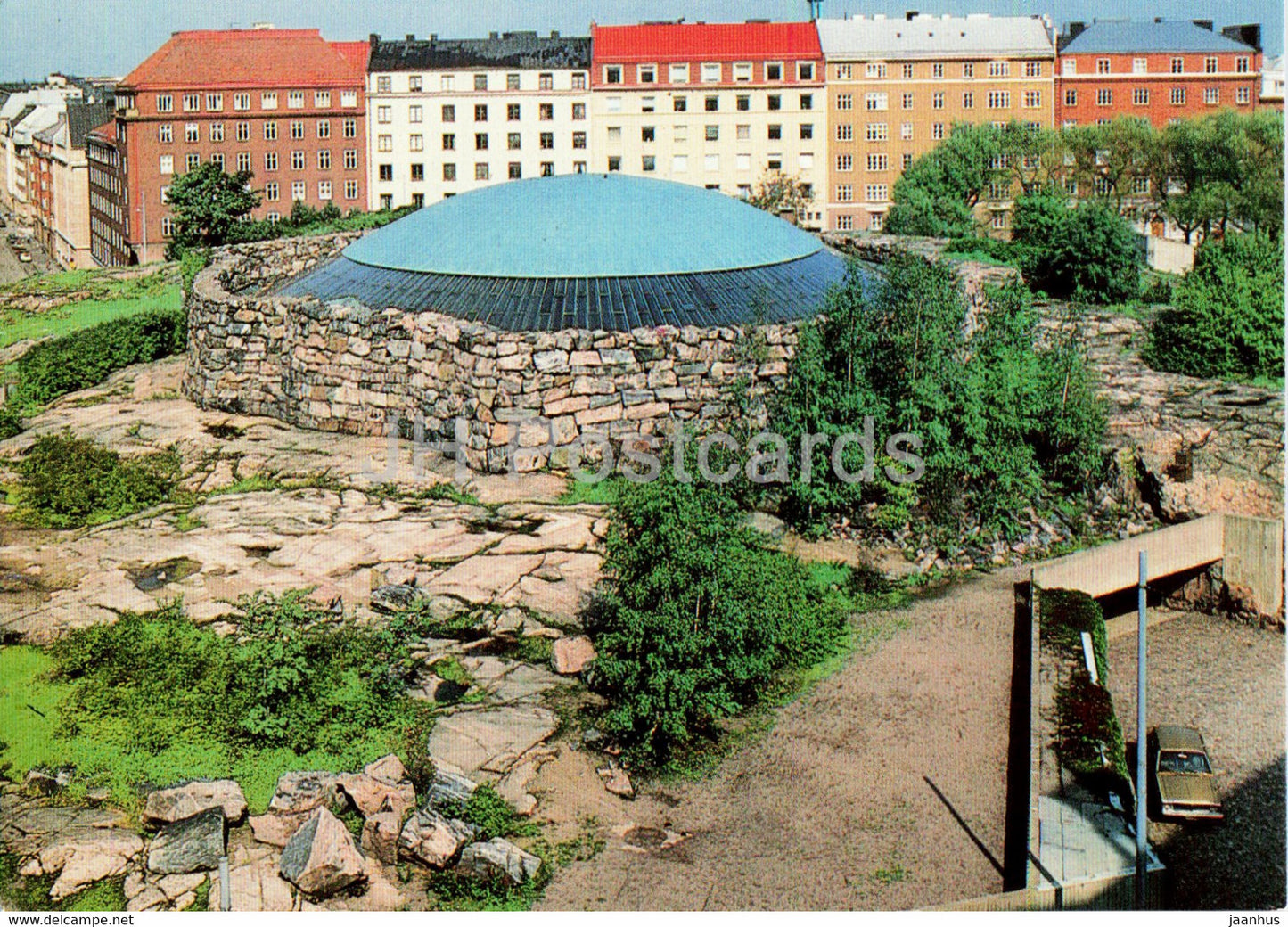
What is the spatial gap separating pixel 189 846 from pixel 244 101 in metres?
72.4

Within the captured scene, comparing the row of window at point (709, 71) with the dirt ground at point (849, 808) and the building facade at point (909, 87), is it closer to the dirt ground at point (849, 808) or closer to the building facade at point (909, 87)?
the building facade at point (909, 87)

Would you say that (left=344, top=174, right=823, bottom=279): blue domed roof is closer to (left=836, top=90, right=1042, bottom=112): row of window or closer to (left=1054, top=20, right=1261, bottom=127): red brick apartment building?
(left=836, top=90, right=1042, bottom=112): row of window

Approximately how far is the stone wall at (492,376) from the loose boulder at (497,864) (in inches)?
400

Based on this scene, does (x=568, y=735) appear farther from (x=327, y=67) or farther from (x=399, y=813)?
(x=327, y=67)

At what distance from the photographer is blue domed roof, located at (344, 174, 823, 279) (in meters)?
26.2

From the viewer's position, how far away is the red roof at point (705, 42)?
261 ft

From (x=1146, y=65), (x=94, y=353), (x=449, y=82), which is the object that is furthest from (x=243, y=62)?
(x=94, y=353)

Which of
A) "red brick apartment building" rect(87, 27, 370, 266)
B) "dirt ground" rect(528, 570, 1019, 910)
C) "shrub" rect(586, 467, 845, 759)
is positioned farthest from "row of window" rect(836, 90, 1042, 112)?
"shrub" rect(586, 467, 845, 759)

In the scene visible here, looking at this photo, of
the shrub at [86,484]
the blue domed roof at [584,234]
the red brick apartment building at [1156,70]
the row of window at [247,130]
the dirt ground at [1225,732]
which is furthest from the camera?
the row of window at [247,130]

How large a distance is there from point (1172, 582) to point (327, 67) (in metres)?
67.4

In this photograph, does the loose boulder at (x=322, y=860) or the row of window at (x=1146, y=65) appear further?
the row of window at (x=1146, y=65)

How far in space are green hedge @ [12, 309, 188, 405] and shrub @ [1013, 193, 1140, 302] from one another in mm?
20671

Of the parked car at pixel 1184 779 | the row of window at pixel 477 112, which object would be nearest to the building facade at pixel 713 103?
the row of window at pixel 477 112

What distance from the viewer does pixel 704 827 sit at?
14602mm
